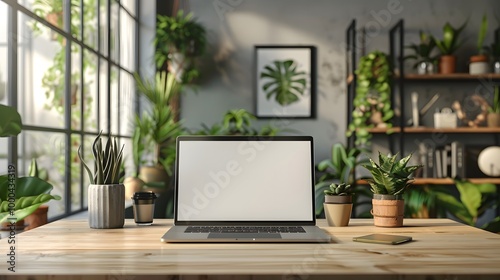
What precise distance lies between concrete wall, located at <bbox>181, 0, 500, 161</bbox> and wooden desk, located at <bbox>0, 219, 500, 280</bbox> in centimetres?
373

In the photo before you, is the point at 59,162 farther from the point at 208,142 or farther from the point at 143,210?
the point at 208,142

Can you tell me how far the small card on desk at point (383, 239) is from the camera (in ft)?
4.69

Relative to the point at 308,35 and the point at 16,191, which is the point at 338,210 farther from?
the point at 308,35

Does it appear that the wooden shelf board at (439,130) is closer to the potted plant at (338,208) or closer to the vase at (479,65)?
the vase at (479,65)

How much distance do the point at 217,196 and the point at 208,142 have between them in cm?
19

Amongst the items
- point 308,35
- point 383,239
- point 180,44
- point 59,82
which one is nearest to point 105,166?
point 383,239

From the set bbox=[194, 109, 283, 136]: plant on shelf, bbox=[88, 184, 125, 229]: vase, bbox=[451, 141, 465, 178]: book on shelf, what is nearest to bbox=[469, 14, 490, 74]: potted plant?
bbox=[451, 141, 465, 178]: book on shelf

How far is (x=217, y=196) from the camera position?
1.68m

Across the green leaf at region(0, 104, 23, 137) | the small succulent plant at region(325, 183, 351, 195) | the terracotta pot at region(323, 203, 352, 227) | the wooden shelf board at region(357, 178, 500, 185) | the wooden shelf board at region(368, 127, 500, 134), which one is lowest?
the wooden shelf board at region(357, 178, 500, 185)

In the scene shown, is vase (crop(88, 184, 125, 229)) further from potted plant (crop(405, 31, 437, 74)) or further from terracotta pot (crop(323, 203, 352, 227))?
potted plant (crop(405, 31, 437, 74))

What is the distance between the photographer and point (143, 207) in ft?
5.90

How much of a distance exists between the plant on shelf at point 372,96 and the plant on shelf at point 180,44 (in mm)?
1560

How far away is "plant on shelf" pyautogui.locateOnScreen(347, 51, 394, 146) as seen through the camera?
4730 millimetres

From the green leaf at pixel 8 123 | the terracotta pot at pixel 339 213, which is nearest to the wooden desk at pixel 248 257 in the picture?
the terracotta pot at pixel 339 213
